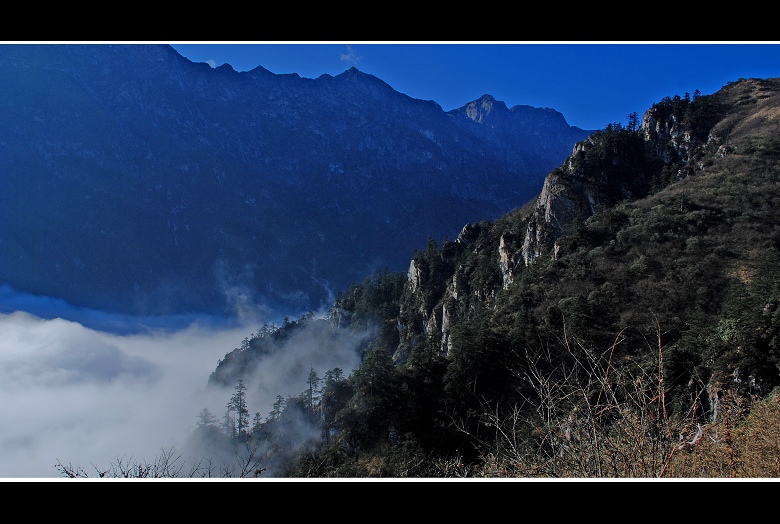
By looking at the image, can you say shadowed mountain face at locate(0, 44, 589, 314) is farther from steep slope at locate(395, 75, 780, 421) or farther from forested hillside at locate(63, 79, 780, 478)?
forested hillside at locate(63, 79, 780, 478)

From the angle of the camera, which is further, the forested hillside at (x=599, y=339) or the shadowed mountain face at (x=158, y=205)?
the shadowed mountain face at (x=158, y=205)

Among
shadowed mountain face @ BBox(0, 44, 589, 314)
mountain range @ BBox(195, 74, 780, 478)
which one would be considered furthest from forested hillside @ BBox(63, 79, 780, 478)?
shadowed mountain face @ BBox(0, 44, 589, 314)

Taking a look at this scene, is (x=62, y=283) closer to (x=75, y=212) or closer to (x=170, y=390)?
(x=75, y=212)

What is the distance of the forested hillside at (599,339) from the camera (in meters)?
7.21

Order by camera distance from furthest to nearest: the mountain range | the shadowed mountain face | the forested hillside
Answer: the shadowed mountain face
the forested hillside
the mountain range

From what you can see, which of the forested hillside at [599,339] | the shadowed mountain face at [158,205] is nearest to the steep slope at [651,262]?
the forested hillside at [599,339]

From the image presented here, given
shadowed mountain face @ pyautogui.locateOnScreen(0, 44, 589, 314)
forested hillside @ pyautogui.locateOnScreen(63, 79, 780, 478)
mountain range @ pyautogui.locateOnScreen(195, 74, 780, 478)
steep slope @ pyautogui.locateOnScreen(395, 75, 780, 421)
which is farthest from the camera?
shadowed mountain face @ pyautogui.locateOnScreen(0, 44, 589, 314)

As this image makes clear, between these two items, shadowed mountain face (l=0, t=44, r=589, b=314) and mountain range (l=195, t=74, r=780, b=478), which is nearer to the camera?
mountain range (l=195, t=74, r=780, b=478)

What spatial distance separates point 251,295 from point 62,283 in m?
62.5

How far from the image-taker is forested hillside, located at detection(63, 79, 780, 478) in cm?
721

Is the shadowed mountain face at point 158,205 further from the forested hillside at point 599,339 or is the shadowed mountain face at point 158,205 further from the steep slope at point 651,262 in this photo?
the forested hillside at point 599,339

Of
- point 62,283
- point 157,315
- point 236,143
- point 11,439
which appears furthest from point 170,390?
point 236,143

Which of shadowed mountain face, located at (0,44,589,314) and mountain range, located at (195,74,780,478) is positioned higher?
shadowed mountain face, located at (0,44,589,314)
